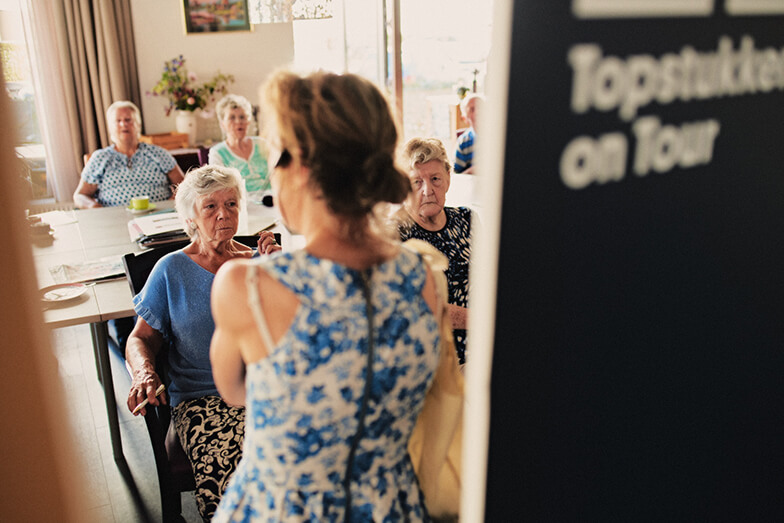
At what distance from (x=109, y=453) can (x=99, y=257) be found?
871 mm

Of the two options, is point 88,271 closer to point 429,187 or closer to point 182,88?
point 429,187

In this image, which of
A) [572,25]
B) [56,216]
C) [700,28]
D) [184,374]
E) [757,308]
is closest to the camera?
[572,25]

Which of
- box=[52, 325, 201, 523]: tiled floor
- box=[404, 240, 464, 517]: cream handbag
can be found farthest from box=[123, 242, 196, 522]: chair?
box=[404, 240, 464, 517]: cream handbag

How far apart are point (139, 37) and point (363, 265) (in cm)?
547

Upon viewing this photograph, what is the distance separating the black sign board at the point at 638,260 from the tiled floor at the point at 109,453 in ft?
5.06

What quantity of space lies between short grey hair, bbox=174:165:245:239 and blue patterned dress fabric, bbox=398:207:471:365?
0.64 m

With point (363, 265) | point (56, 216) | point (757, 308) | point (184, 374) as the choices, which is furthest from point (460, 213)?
point (56, 216)

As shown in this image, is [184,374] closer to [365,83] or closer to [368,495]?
[368,495]

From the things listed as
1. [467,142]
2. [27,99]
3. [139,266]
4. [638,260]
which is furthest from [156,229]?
[27,99]

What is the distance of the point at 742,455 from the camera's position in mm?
1208

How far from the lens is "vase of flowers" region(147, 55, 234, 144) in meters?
5.61

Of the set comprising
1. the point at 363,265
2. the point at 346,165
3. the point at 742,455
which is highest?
the point at 346,165

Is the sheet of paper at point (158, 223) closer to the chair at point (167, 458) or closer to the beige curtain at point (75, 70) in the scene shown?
the chair at point (167, 458)

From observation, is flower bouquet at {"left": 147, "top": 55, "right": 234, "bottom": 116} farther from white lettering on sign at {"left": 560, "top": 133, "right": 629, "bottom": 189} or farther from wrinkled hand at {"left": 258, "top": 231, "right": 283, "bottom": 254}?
white lettering on sign at {"left": 560, "top": 133, "right": 629, "bottom": 189}
